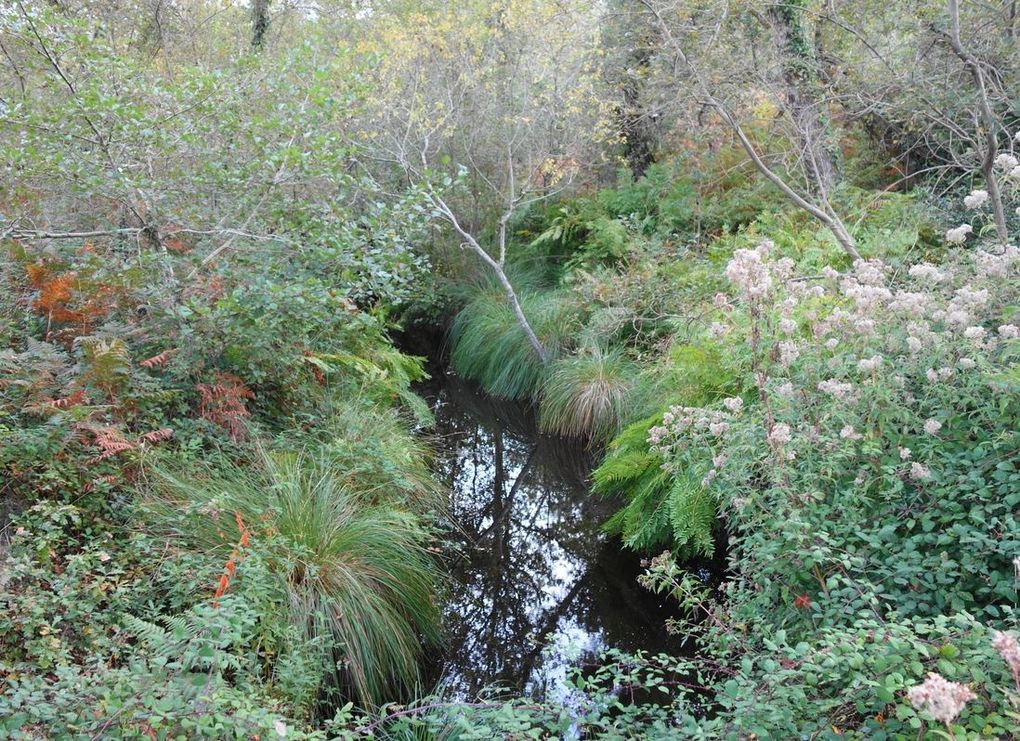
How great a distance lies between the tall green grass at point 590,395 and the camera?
8.36 m

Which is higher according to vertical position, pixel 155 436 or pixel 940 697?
pixel 940 697

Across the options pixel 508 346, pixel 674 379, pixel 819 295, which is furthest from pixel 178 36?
pixel 819 295

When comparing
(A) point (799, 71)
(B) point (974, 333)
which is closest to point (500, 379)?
(A) point (799, 71)

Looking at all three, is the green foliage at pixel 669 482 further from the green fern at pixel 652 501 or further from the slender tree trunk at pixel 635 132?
the slender tree trunk at pixel 635 132

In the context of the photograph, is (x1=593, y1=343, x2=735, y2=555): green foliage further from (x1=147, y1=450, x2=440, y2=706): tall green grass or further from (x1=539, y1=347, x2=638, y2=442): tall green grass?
(x1=147, y1=450, x2=440, y2=706): tall green grass

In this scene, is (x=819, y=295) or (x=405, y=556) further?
(x=405, y=556)

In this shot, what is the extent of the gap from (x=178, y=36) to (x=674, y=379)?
9464 mm

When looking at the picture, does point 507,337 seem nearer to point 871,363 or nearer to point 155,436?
point 155,436

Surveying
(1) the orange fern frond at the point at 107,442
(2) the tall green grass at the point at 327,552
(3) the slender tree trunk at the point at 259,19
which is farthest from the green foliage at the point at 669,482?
(3) the slender tree trunk at the point at 259,19

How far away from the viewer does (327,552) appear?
4691 mm

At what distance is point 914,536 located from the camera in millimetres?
3182

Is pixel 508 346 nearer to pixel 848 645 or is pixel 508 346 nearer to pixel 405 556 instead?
pixel 405 556

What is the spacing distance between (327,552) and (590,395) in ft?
14.6

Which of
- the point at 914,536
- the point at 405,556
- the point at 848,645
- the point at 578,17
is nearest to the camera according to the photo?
the point at 848,645
